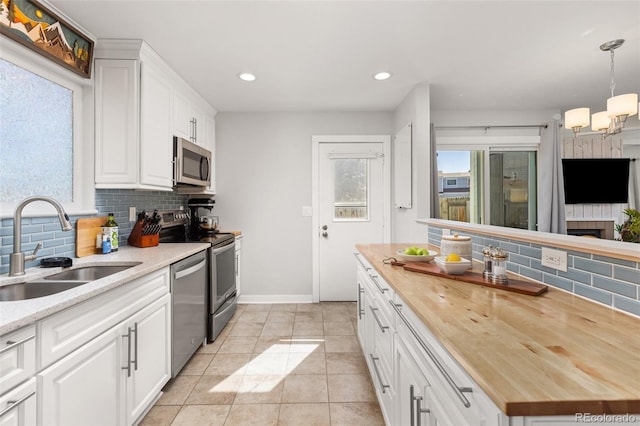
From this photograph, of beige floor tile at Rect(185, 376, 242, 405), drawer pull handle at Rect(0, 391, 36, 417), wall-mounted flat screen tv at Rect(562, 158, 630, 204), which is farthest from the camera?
wall-mounted flat screen tv at Rect(562, 158, 630, 204)

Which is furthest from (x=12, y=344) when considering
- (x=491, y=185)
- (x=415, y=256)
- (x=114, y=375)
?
(x=491, y=185)

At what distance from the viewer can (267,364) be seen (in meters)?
2.35

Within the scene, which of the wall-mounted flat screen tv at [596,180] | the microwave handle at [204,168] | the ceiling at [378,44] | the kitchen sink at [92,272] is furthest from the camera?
the wall-mounted flat screen tv at [596,180]

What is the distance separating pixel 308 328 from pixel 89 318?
6.85 ft

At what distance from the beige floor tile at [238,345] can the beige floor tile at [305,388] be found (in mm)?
590

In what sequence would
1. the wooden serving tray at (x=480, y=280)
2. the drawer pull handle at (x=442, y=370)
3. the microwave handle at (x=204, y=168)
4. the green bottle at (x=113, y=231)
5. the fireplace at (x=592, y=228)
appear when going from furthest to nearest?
the fireplace at (x=592, y=228), the microwave handle at (x=204, y=168), the green bottle at (x=113, y=231), the wooden serving tray at (x=480, y=280), the drawer pull handle at (x=442, y=370)

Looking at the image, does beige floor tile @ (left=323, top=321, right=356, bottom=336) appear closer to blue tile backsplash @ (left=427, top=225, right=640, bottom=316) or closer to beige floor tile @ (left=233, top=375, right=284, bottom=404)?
beige floor tile @ (left=233, top=375, right=284, bottom=404)

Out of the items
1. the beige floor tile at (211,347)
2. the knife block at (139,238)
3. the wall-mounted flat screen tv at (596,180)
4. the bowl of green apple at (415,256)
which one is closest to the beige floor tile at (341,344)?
the beige floor tile at (211,347)

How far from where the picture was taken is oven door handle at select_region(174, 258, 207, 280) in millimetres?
2070

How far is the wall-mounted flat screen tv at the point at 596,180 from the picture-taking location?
160 inches

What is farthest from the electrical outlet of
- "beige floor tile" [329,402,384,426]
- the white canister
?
"beige floor tile" [329,402,384,426]

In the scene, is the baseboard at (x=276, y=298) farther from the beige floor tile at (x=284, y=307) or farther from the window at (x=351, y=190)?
the window at (x=351, y=190)

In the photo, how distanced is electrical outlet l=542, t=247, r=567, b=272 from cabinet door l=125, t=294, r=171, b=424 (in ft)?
6.64

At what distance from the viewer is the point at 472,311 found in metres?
1.00
